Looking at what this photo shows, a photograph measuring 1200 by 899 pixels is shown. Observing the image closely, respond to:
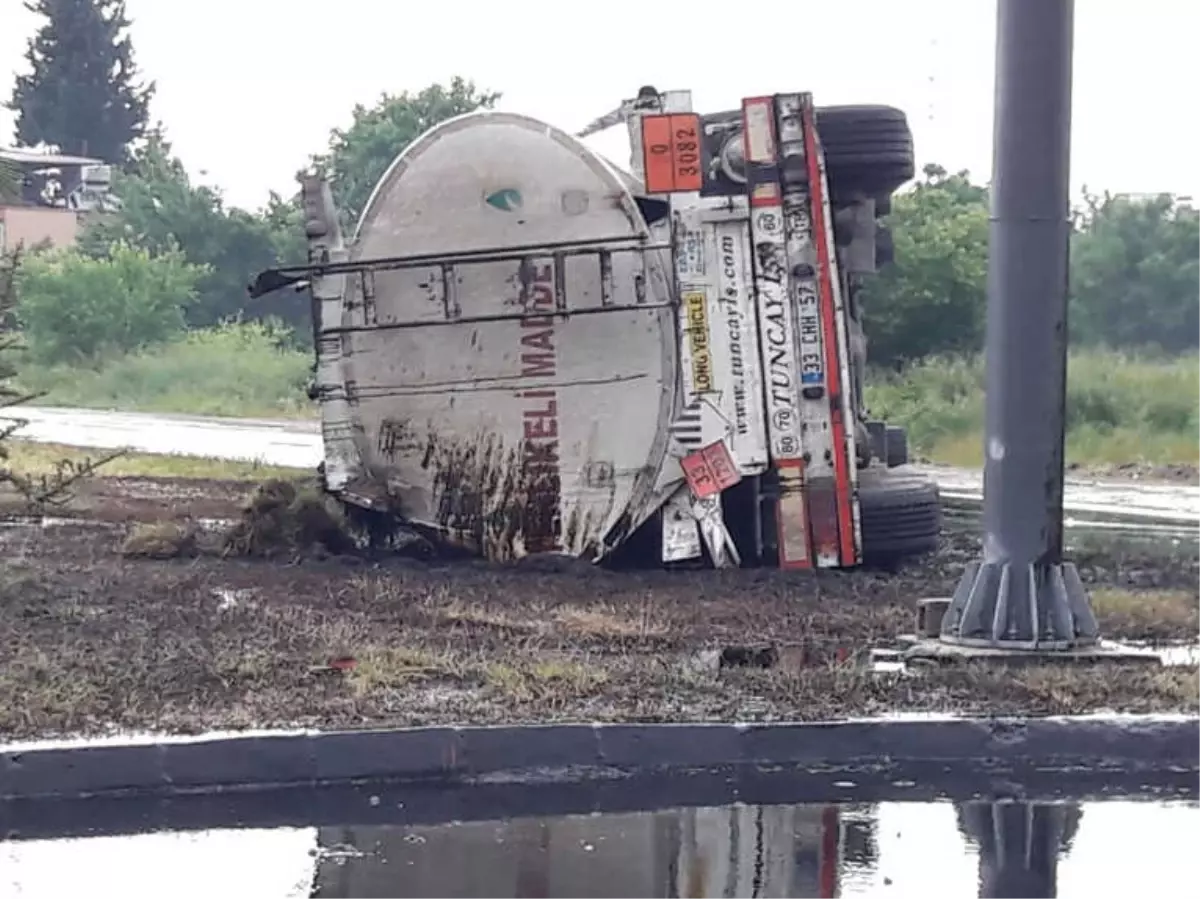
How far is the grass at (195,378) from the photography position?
40.7m

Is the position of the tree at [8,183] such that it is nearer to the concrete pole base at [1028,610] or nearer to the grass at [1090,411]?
the concrete pole base at [1028,610]

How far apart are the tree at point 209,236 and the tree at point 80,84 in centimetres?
2526

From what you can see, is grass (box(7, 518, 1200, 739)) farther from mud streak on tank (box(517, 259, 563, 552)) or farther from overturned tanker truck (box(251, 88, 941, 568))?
mud streak on tank (box(517, 259, 563, 552))

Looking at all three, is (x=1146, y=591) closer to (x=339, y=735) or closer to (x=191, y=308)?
(x=339, y=735)

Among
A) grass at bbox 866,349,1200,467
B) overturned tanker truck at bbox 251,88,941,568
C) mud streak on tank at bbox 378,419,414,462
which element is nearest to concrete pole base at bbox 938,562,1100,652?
overturned tanker truck at bbox 251,88,941,568

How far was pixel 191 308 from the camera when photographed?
176 ft

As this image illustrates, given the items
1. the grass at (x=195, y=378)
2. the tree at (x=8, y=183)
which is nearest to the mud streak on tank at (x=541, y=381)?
the tree at (x=8, y=183)

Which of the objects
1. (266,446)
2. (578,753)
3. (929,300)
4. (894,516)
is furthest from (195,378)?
(578,753)

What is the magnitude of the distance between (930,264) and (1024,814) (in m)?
23.9

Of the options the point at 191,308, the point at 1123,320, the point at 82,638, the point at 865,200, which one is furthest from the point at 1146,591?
the point at 191,308

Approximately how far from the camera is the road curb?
244 inches

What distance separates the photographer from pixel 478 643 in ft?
27.3

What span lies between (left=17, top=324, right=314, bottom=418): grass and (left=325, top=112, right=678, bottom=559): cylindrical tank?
27.5 meters

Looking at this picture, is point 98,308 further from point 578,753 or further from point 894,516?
point 578,753
